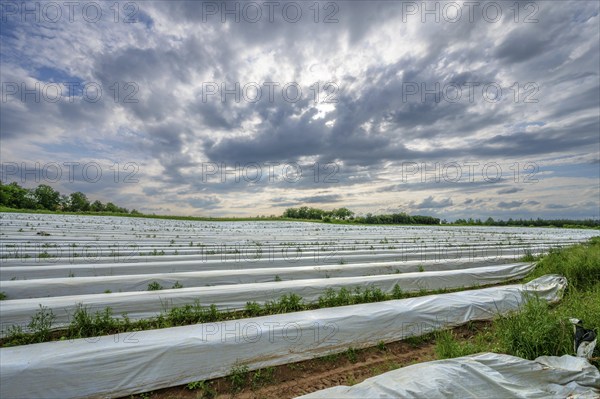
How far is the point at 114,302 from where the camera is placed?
121 inches

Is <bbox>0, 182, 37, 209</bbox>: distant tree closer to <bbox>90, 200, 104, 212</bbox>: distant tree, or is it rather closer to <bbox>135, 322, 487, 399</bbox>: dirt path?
<bbox>90, 200, 104, 212</bbox>: distant tree

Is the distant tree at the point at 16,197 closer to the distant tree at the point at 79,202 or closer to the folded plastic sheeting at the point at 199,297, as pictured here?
the distant tree at the point at 79,202

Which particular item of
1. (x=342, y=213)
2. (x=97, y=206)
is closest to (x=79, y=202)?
(x=97, y=206)

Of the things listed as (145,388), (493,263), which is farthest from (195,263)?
(493,263)

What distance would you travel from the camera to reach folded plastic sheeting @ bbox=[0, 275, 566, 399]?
80.6 inches

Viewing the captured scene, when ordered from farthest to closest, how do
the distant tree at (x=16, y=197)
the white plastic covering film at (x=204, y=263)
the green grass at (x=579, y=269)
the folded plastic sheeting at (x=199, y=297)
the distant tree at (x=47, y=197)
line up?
the distant tree at (x=47, y=197)
the distant tree at (x=16, y=197)
the green grass at (x=579, y=269)
the white plastic covering film at (x=204, y=263)
the folded plastic sheeting at (x=199, y=297)

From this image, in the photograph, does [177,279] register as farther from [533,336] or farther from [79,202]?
[79,202]

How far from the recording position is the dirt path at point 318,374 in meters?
2.31

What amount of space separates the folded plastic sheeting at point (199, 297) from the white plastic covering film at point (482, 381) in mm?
1868

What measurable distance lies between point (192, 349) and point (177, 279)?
75.4 inches

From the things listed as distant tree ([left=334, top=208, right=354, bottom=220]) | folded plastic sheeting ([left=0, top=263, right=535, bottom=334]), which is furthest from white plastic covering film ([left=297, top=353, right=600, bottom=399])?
distant tree ([left=334, top=208, right=354, bottom=220])

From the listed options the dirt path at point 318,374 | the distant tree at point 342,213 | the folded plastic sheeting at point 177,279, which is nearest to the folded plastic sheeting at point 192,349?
the dirt path at point 318,374

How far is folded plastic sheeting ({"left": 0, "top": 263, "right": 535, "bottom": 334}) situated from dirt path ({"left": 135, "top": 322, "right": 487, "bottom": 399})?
1.11 metres

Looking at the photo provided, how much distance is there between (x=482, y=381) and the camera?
6.63ft
